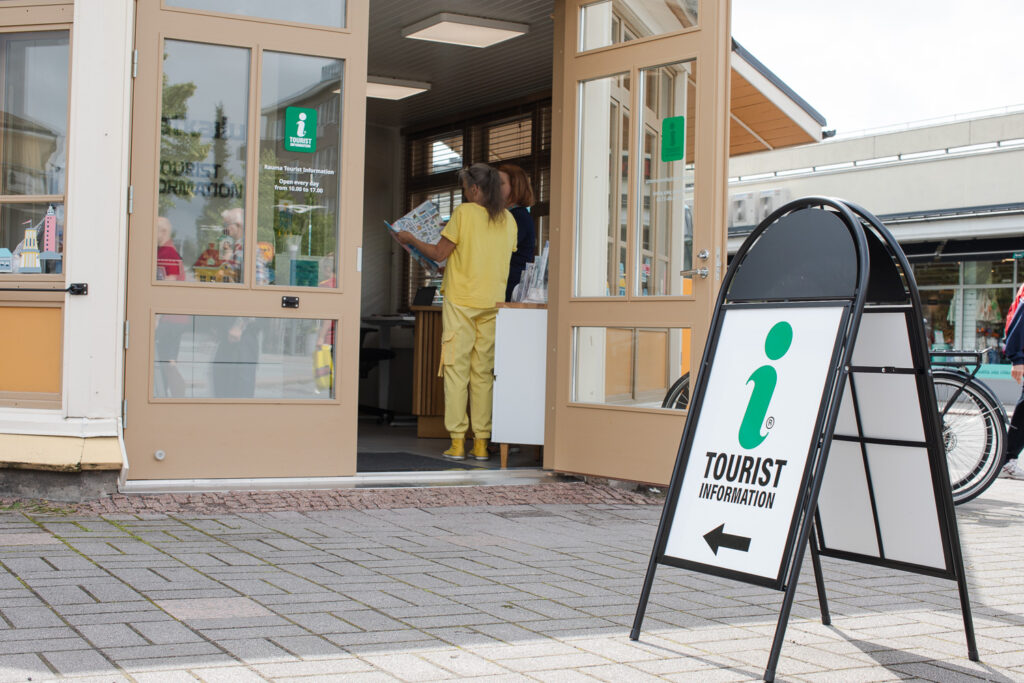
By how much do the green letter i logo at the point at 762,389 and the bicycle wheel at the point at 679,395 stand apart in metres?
2.69

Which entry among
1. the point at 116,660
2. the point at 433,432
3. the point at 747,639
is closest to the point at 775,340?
the point at 747,639

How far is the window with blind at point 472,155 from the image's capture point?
32.4 ft

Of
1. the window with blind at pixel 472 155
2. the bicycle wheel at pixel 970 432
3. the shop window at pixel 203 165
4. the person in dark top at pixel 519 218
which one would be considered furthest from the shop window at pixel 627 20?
the window with blind at pixel 472 155

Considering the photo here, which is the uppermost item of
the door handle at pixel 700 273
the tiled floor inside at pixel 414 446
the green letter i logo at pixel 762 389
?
the door handle at pixel 700 273

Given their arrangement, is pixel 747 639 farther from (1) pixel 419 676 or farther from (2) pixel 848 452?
(1) pixel 419 676

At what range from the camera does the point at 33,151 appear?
208 inches

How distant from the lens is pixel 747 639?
3.20 metres

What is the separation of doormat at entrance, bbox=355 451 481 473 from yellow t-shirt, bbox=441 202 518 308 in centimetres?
99

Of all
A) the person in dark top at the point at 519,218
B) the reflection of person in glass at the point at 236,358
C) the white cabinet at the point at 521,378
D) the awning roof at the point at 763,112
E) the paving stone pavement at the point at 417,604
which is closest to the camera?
the paving stone pavement at the point at 417,604

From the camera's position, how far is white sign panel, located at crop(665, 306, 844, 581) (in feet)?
9.36

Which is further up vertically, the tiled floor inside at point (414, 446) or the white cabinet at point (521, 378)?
the white cabinet at point (521, 378)

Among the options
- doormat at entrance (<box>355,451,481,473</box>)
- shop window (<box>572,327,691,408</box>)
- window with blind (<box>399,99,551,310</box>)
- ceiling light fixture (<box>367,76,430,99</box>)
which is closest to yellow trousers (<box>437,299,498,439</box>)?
doormat at entrance (<box>355,451,481,473</box>)

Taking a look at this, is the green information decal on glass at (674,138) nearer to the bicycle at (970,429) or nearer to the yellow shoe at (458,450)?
the bicycle at (970,429)

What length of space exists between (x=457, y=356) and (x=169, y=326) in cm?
194
